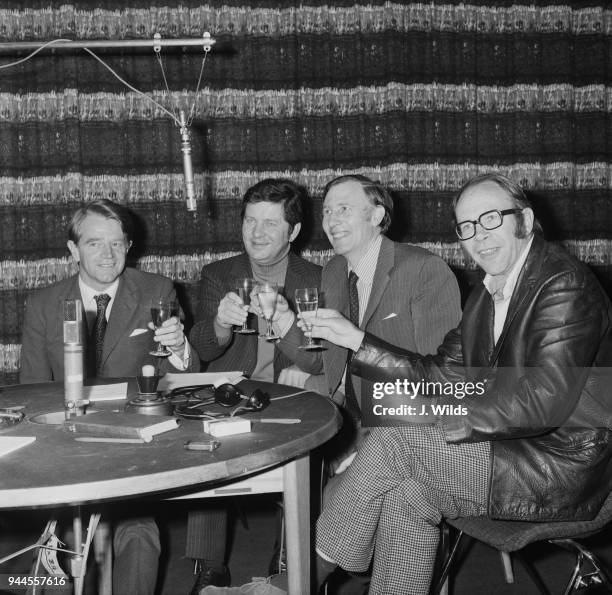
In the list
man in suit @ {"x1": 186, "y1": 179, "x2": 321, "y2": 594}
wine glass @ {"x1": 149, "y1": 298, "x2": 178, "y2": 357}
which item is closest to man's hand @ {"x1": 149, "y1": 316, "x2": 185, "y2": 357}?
wine glass @ {"x1": 149, "y1": 298, "x2": 178, "y2": 357}

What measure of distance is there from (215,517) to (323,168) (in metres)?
1.85

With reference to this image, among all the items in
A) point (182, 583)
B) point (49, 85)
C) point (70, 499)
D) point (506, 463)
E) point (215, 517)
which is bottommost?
point (182, 583)

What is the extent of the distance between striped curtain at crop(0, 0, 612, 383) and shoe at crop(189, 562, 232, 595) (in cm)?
142

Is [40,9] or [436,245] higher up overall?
[40,9]

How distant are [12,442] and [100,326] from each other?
1.26 meters

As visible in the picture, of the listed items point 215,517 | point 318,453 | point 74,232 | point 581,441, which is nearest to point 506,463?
point 581,441

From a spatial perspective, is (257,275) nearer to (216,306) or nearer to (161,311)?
(216,306)

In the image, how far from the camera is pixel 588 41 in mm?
3756

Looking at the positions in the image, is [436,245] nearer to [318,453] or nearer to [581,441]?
[318,453]

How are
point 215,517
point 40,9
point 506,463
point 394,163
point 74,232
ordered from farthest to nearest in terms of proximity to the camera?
point 394,163, point 40,9, point 74,232, point 215,517, point 506,463

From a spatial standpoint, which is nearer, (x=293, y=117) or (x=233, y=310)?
(x=233, y=310)

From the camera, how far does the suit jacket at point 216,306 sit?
9.38 feet

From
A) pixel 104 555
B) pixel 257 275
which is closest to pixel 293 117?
pixel 257 275

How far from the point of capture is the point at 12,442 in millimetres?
1464
